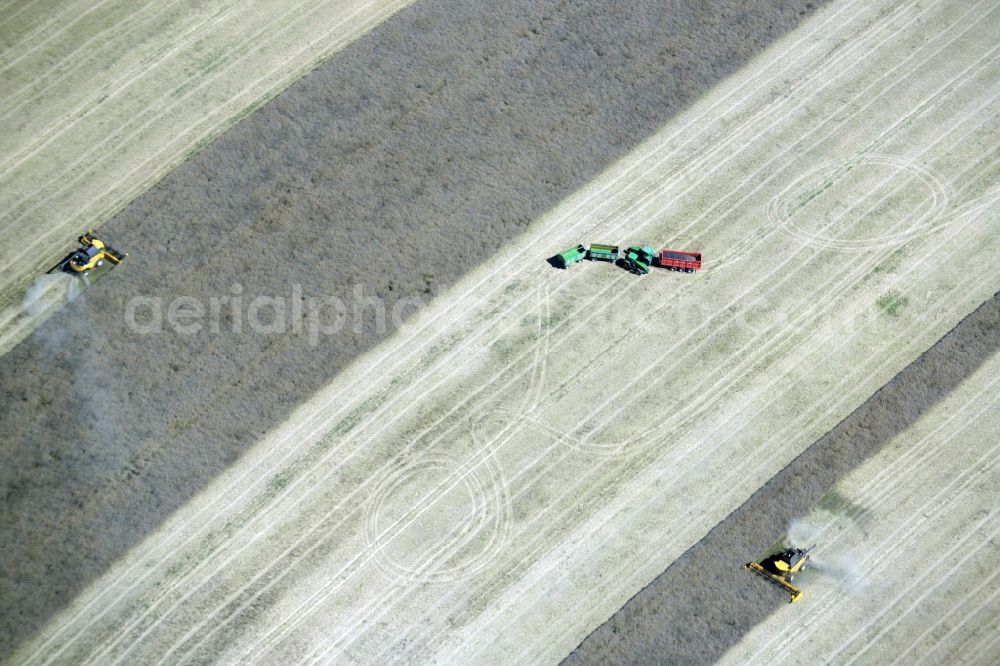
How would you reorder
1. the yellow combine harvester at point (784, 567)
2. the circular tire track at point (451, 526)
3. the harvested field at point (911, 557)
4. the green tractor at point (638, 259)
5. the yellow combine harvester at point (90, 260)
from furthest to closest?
the green tractor at point (638, 259), the yellow combine harvester at point (90, 260), the circular tire track at point (451, 526), the yellow combine harvester at point (784, 567), the harvested field at point (911, 557)

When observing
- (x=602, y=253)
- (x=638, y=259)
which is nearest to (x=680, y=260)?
(x=638, y=259)

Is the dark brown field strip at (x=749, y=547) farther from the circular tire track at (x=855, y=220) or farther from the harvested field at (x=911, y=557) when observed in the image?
the circular tire track at (x=855, y=220)

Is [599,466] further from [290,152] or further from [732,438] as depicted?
[290,152]

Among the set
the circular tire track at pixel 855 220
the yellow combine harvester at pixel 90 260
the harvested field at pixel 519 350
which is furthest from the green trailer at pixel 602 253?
the yellow combine harvester at pixel 90 260

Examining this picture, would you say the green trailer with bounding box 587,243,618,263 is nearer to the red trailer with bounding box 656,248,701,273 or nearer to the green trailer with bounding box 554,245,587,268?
the green trailer with bounding box 554,245,587,268

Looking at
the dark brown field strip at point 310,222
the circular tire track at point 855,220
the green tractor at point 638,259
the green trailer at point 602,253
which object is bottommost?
the circular tire track at point 855,220

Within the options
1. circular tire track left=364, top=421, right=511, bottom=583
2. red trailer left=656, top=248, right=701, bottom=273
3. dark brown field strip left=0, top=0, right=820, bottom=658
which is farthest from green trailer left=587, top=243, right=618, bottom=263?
circular tire track left=364, top=421, right=511, bottom=583

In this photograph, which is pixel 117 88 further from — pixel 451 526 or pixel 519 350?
pixel 451 526

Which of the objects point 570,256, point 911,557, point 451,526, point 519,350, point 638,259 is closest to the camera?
point 911,557
